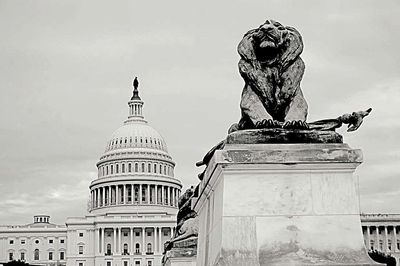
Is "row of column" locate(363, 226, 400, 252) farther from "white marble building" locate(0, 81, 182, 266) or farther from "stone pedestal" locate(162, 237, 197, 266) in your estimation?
"stone pedestal" locate(162, 237, 197, 266)

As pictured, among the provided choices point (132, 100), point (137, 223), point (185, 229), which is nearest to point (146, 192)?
point (137, 223)

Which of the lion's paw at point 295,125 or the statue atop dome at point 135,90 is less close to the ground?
the statue atop dome at point 135,90

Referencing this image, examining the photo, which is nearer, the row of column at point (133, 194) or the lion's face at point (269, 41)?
the lion's face at point (269, 41)

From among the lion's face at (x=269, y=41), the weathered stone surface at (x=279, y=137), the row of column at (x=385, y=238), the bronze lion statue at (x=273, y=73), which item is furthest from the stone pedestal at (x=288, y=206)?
the row of column at (x=385, y=238)

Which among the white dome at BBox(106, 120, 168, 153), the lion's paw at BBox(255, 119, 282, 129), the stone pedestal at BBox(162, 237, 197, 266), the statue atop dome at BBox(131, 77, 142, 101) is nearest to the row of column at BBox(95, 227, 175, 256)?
the white dome at BBox(106, 120, 168, 153)

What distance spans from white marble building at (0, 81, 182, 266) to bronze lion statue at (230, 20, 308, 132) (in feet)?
498

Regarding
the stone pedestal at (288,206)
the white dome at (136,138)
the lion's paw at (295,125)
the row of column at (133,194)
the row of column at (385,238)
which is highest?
the white dome at (136,138)

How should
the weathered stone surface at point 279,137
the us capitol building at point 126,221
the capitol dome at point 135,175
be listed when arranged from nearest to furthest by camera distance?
the weathered stone surface at point 279,137 → the us capitol building at point 126,221 → the capitol dome at point 135,175

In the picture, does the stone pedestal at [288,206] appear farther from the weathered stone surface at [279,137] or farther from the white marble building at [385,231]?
the white marble building at [385,231]

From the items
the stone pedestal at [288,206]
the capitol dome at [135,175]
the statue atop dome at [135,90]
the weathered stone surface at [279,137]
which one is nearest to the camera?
the stone pedestal at [288,206]

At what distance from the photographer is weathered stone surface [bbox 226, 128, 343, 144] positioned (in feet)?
29.5

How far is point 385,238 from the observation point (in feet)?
511

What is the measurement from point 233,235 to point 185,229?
387 inches

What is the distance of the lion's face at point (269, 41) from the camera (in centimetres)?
949
